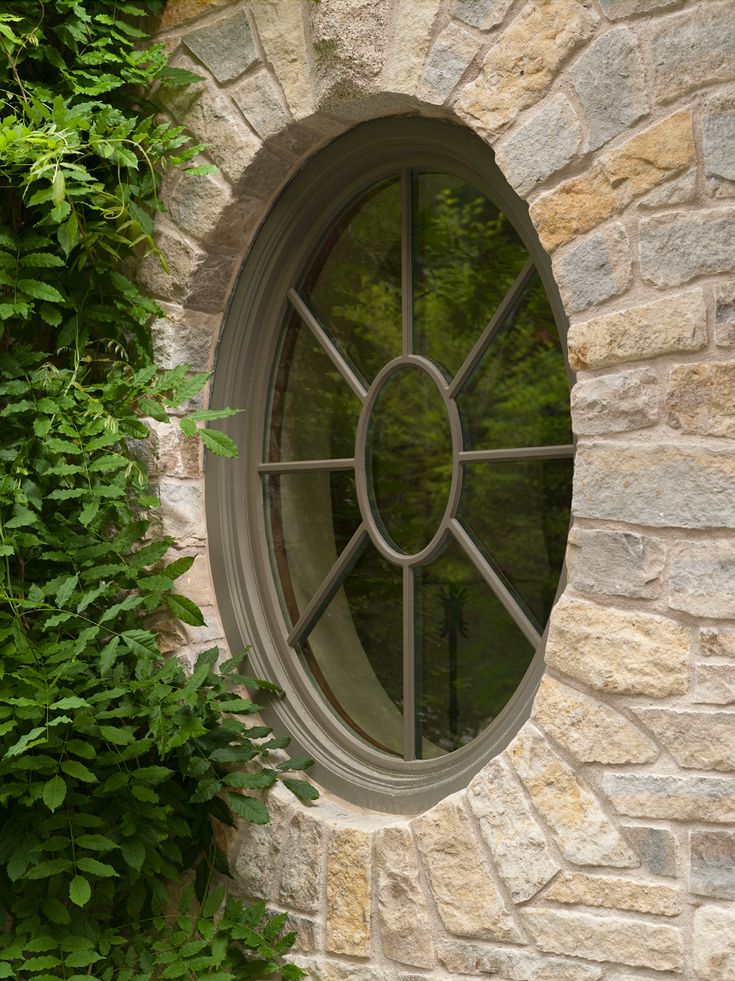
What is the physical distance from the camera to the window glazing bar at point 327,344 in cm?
262

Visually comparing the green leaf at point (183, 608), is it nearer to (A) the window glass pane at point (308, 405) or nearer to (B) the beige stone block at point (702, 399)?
(A) the window glass pane at point (308, 405)

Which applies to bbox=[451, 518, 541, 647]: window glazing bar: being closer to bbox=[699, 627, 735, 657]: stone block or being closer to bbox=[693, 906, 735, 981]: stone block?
bbox=[699, 627, 735, 657]: stone block

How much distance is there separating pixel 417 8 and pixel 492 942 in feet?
6.25

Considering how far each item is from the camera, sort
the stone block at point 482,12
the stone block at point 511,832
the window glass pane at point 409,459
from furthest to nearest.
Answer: the window glass pane at point 409,459 → the stone block at point 482,12 → the stone block at point 511,832

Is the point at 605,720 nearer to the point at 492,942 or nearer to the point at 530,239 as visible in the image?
the point at 492,942

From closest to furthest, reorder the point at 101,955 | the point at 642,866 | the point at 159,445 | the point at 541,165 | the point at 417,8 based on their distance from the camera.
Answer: the point at 642,866, the point at 541,165, the point at 417,8, the point at 101,955, the point at 159,445

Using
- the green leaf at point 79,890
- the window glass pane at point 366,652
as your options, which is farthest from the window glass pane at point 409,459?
the green leaf at point 79,890

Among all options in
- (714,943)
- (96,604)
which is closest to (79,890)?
(96,604)

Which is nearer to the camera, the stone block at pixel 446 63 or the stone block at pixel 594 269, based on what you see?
the stone block at pixel 594 269

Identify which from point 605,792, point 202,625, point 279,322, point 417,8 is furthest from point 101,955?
point 417,8

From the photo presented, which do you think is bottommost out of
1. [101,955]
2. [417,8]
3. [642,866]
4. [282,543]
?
[101,955]

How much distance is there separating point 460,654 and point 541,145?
3.69 ft

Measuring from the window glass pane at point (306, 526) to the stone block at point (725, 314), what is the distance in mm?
1067

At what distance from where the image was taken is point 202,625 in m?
2.49
